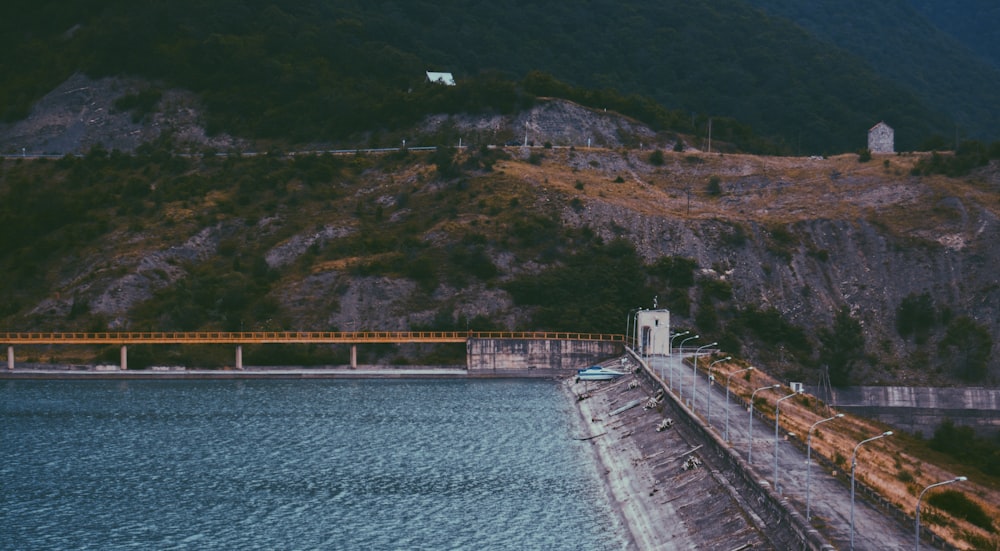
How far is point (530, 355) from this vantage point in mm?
135625

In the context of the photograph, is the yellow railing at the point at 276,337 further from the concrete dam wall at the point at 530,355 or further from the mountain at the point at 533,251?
the mountain at the point at 533,251

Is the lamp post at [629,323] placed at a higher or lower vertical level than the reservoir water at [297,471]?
higher

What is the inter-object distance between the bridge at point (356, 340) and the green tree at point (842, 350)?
66.9 feet

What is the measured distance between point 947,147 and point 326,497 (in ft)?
453

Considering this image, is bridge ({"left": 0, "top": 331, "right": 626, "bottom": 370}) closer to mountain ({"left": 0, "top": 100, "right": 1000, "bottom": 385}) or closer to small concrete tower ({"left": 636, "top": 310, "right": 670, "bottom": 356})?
mountain ({"left": 0, "top": 100, "right": 1000, "bottom": 385})

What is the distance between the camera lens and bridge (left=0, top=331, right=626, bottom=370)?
134 metres

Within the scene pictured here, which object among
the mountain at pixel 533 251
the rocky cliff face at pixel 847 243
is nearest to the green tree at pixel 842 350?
the mountain at pixel 533 251

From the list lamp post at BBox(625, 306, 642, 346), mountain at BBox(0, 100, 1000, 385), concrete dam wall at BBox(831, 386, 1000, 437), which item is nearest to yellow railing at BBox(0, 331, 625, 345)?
lamp post at BBox(625, 306, 642, 346)

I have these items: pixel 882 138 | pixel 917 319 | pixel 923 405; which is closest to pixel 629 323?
pixel 923 405

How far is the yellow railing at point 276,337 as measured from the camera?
133125mm

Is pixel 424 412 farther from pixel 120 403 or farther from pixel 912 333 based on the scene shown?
pixel 912 333

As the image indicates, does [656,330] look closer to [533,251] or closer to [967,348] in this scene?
[533,251]

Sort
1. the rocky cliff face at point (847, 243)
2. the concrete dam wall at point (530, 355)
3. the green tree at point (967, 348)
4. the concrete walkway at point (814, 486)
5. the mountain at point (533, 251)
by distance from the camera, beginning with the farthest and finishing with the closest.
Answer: the rocky cliff face at point (847, 243) → the mountain at point (533, 251) → the concrete dam wall at point (530, 355) → the green tree at point (967, 348) → the concrete walkway at point (814, 486)

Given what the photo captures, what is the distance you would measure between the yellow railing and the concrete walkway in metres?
45.9
